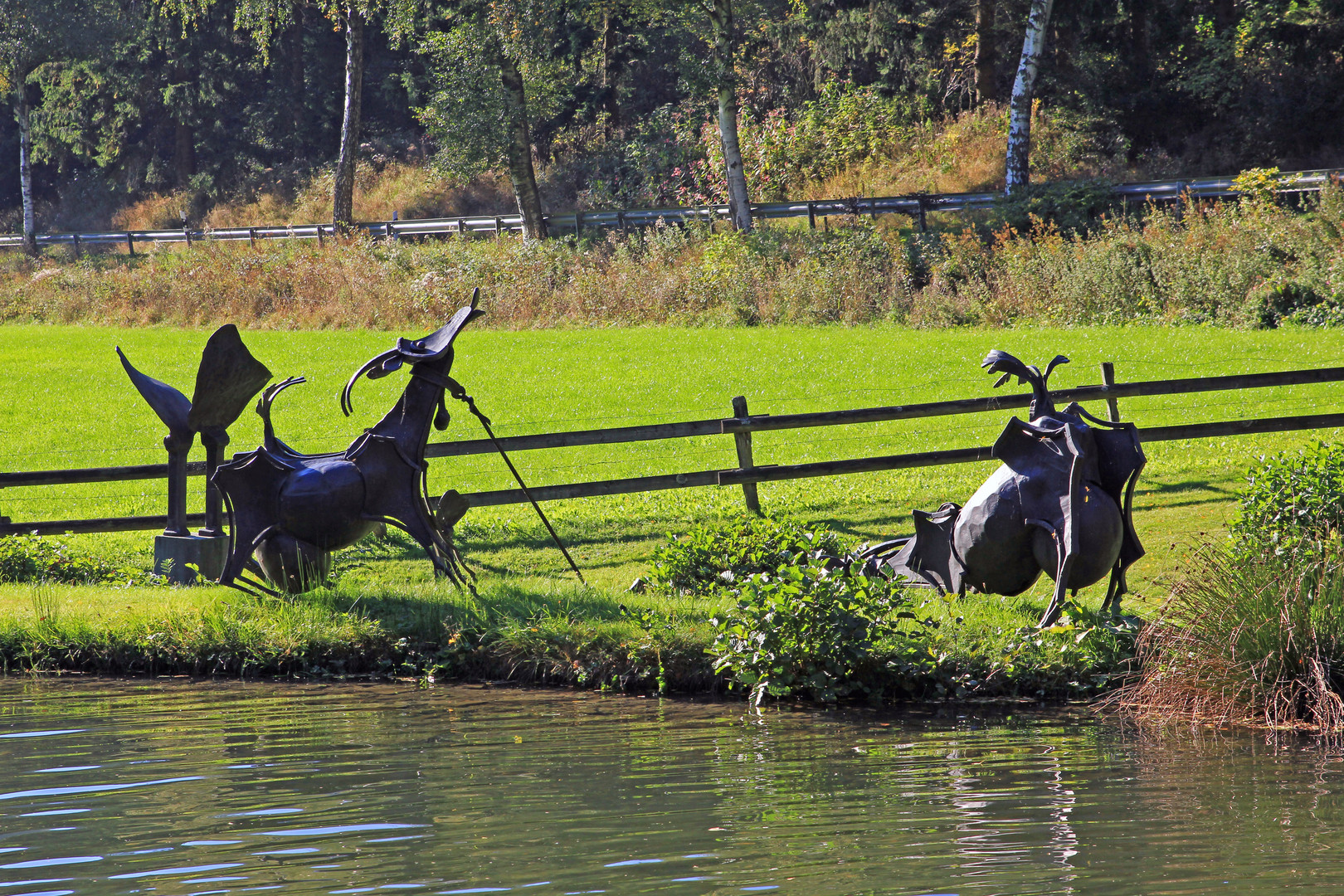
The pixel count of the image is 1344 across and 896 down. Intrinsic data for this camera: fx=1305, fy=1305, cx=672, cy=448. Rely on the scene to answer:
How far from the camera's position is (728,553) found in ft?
29.6

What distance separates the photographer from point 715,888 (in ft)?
14.5

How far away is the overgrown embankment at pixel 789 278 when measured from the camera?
21938 mm

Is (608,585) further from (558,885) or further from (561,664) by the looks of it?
(558,885)

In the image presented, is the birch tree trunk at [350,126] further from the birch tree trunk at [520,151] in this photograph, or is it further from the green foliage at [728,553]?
the green foliage at [728,553]

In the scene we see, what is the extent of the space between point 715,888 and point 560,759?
1.93m

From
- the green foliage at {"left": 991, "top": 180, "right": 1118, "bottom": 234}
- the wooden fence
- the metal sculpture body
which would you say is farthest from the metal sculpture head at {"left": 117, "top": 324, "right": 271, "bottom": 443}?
the green foliage at {"left": 991, "top": 180, "right": 1118, "bottom": 234}

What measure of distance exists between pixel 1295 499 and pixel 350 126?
32.5 m

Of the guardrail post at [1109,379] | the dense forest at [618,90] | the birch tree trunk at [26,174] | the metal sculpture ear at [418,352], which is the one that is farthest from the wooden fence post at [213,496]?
the birch tree trunk at [26,174]

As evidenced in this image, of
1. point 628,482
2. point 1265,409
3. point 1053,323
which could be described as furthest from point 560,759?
point 1053,323

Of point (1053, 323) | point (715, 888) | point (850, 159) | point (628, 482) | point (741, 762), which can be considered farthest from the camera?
point (850, 159)

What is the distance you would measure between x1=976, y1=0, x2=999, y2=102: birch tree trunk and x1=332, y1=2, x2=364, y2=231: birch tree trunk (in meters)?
16.8

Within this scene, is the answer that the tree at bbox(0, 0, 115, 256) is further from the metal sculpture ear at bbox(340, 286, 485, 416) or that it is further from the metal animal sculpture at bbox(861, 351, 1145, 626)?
the metal animal sculpture at bbox(861, 351, 1145, 626)

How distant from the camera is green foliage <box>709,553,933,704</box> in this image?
7.30 meters

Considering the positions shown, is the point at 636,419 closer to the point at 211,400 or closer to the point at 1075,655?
the point at 211,400
